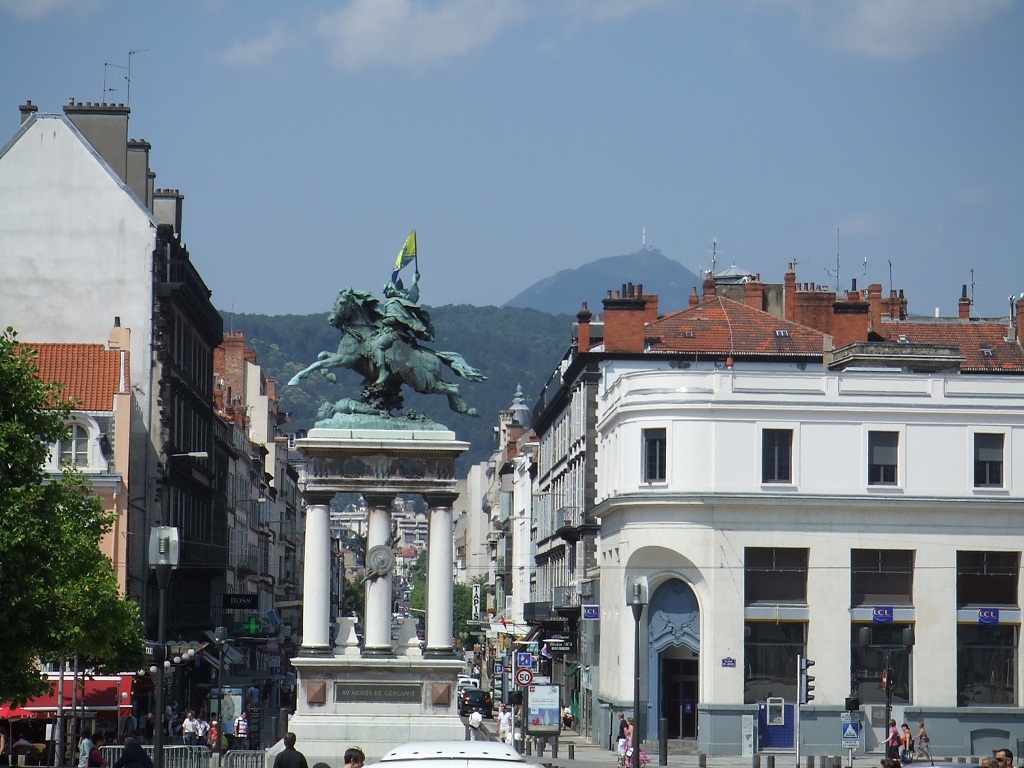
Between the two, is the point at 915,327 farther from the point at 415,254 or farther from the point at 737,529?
the point at 415,254

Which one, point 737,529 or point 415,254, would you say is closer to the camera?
point 415,254

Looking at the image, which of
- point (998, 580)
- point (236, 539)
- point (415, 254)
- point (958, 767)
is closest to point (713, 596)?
point (998, 580)

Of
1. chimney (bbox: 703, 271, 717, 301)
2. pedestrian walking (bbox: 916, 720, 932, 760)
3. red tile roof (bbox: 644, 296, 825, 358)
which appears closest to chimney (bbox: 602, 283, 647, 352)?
red tile roof (bbox: 644, 296, 825, 358)

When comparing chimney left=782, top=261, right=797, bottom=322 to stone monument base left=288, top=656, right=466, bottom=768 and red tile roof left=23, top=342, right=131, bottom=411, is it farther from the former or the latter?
stone monument base left=288, top=656, right=466, bottom=768

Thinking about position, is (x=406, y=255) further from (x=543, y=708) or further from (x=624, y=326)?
(x=624, y=326)

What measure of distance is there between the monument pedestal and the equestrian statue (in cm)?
108

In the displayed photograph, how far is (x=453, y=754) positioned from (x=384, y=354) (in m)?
24.3

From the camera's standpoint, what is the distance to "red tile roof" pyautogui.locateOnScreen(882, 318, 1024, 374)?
78.8 m

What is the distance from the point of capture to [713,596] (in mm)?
59062

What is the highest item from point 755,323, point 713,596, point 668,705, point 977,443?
point 755,323

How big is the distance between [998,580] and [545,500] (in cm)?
4063

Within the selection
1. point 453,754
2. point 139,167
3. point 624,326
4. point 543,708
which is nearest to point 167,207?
point 139,167

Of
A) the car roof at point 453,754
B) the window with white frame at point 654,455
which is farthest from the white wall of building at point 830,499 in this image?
the car roof at point 453,754

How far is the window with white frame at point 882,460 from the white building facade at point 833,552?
0.05m
